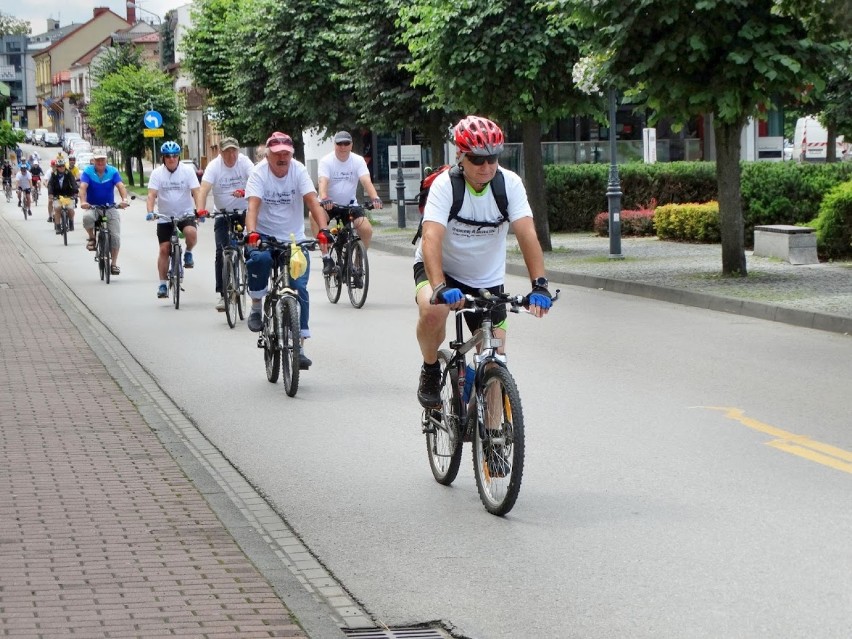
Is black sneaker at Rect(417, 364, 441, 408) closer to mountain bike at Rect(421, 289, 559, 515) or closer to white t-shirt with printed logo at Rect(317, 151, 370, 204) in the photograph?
mountain bike at Rect(421, 289, 559, 515)

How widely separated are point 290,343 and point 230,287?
13.8ft

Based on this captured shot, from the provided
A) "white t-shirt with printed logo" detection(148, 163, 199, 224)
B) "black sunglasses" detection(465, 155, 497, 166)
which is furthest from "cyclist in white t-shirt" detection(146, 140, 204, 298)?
"black sunglasses" detection(465, 155, 497, 166)

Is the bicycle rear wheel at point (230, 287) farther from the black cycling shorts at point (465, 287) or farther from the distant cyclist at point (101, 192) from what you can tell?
the black cycling shorts at point (465, 287)

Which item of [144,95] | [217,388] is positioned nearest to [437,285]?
[217,388]

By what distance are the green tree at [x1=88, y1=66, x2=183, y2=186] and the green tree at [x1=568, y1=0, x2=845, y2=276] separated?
5923cm

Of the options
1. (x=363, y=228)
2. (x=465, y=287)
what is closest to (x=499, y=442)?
(x=465, y=287)

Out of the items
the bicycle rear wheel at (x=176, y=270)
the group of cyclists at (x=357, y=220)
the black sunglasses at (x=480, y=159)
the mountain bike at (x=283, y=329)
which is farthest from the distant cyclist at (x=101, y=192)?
the black sunglasses at (x=480, y=159)

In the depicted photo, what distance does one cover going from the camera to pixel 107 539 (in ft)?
20.5

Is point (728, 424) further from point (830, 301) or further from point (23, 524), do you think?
point (830, 301)

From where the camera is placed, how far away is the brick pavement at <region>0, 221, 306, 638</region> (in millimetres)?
5066

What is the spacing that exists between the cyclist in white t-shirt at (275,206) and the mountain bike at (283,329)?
20 centimetres

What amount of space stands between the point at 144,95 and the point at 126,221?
114 ft

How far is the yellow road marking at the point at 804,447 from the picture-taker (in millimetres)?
7641

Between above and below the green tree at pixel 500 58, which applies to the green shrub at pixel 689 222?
below
